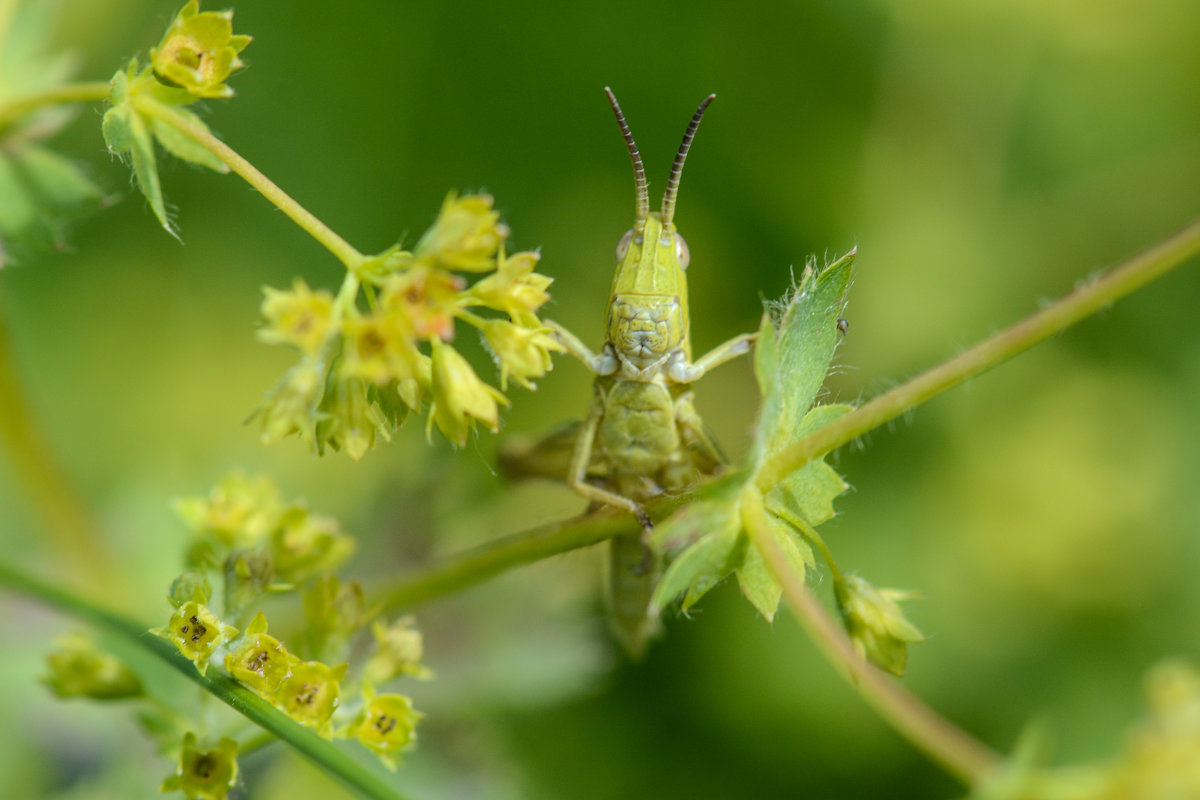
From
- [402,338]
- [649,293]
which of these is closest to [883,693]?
[402,338]

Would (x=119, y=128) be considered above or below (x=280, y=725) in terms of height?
above

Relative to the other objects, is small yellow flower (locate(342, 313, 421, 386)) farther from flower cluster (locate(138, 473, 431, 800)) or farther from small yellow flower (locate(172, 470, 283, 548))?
small yellow flower (locate(172, 470, 283, 548))

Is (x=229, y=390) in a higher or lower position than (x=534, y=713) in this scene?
higher

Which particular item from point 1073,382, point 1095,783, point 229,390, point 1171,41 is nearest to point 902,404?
point 1095,783

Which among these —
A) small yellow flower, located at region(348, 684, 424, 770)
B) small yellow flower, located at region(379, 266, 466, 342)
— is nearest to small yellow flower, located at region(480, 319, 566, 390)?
small yellow flower, located at region(379, 266, 466, 342)

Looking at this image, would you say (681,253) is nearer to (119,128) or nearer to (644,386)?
(644,386)

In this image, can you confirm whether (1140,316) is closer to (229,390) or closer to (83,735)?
(229,390)

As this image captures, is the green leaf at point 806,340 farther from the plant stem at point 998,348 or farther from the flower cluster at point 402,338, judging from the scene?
the flower cluster at point 402,338
